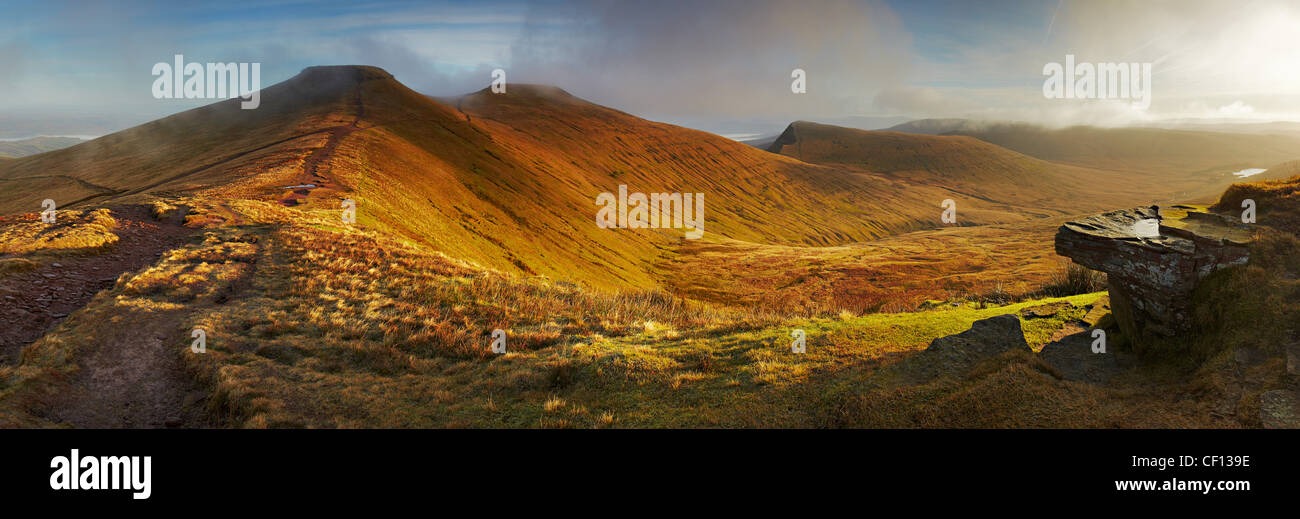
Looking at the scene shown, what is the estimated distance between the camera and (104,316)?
33.2ft

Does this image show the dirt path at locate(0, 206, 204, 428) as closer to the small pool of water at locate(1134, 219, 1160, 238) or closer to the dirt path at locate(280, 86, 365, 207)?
the dirt path at locate(280, 86, 365, 207)

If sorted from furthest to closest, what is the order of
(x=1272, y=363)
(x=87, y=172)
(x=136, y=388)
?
(x=87, y=172) → (x=136, y=388) → (x=1272, y=363)

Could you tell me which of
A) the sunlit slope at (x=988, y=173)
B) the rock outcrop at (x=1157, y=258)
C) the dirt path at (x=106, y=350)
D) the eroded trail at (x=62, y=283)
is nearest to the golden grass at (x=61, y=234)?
the eroded trail at (x=62, y=283)

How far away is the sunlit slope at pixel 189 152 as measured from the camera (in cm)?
3569

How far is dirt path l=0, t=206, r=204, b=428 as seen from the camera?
7.47 meters

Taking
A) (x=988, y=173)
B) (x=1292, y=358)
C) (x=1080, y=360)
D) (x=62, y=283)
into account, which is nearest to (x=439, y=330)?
(x=62, y=283)

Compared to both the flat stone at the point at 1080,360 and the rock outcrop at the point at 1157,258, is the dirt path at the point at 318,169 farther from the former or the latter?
the rock outcrop at the point at 1157,258

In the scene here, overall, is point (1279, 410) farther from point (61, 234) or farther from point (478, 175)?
point (478, 175)

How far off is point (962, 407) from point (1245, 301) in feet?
14.7

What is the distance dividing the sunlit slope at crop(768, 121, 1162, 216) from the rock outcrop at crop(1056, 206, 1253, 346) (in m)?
150

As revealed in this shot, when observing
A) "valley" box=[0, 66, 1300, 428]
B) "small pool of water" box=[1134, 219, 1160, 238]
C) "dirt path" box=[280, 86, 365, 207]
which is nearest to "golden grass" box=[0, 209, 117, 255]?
"valley" box=[0, 66, 1300, 428]

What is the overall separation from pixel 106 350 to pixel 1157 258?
17.9m
